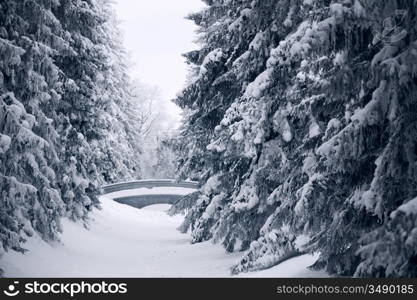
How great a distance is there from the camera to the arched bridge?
3550 centimetres

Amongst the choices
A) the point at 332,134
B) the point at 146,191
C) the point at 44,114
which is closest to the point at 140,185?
the point at 146,191

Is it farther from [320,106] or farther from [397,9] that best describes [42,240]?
[397,9]

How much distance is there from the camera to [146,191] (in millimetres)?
36688

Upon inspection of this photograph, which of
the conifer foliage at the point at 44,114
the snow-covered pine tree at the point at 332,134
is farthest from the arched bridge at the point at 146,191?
the snow-covered pine tree at the point at 332,134

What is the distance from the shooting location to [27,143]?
361 inches

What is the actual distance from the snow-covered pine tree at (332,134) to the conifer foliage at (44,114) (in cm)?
445

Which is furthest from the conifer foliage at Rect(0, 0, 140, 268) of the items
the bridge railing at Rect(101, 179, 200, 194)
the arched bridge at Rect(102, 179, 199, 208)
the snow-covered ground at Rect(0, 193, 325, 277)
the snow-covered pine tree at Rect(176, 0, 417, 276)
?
the arched bridge at Rect(102, 179, 199, 208)

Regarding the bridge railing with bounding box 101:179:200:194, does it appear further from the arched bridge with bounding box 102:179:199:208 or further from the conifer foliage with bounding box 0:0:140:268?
the conifer foliage with bounding box 0:0:140:268

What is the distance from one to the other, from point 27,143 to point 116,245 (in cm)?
933

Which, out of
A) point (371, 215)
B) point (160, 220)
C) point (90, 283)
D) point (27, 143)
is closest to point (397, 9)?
point (371, 215)

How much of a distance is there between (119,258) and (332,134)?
9.61 meters

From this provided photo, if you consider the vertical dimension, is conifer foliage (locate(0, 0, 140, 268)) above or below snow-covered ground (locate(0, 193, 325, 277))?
above

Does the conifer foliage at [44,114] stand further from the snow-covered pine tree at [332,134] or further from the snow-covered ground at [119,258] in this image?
the snow-covered pine tree at [332,134]

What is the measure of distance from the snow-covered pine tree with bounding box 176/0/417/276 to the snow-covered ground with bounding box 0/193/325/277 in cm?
113
